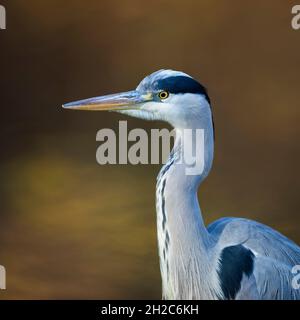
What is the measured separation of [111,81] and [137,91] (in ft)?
4.08

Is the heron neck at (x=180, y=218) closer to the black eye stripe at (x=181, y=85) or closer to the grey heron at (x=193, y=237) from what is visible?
the grey heron at (x=193, y=237)

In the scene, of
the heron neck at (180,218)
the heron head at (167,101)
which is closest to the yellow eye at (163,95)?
the heron head at (167,101)

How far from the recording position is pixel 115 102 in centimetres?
279

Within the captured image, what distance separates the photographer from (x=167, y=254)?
2719 millimetres

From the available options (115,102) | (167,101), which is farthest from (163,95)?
(115,102)

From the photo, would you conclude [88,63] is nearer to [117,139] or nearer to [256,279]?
[117,139]

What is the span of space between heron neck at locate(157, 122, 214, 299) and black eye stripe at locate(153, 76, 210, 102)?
0.45 ft

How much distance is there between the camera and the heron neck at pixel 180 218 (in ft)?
8.77

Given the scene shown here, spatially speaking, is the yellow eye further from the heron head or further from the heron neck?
the heron neck

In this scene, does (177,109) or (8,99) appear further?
(8,99)

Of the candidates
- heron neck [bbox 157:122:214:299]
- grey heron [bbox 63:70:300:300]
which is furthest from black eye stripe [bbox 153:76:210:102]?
heron neck [bbox 157:122:214:299]

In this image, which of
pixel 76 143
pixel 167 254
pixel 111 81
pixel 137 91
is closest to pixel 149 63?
pixel 111 81

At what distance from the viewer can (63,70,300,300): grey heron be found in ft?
8.79
